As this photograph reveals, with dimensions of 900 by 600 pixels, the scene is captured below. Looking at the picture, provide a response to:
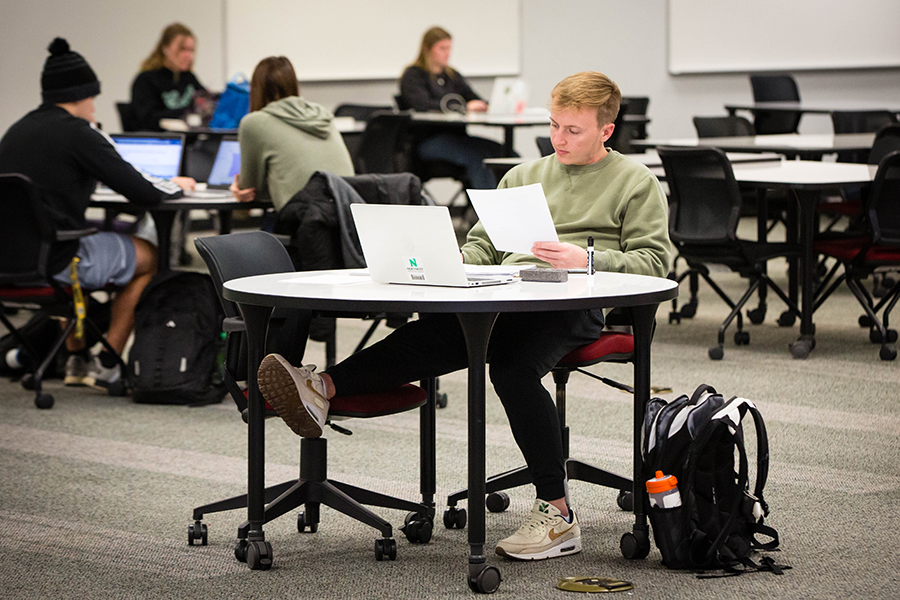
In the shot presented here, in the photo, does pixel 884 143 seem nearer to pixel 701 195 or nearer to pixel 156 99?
pixel 701 195

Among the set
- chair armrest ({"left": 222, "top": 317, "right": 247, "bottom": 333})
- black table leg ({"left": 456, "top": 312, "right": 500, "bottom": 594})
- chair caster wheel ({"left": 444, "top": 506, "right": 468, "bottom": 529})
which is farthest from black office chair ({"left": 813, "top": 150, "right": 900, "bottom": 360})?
chair armrest ({"left": 222, "top": 317, "right": 247, "bottom": 333})

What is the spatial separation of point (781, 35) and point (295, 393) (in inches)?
327

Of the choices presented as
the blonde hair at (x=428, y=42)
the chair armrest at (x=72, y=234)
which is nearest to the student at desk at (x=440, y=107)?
the blonde hair at (x=428, y=42)

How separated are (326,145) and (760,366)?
2042mm

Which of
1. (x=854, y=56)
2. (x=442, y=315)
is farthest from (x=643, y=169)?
(x=854, y=56)

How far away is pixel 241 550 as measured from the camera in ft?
8.54

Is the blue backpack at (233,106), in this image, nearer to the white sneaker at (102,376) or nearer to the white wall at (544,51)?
the white sneaker at (102,376)

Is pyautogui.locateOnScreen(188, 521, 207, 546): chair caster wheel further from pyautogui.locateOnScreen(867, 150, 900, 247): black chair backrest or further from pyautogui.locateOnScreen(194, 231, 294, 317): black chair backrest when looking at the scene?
pyautogui.locateOnScreen(867, 150, 900, 247): black chair backrest

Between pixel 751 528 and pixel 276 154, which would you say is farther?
pixel 276 154

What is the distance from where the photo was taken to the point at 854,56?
9375 millimetres

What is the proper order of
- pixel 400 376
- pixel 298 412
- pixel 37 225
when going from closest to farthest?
pixel 298 412, pixel 400 376, pixel 37 225

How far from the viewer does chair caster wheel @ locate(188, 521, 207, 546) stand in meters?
2.71

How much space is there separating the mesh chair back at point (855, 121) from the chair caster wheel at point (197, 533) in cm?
589

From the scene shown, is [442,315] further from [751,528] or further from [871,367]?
[871,367]
